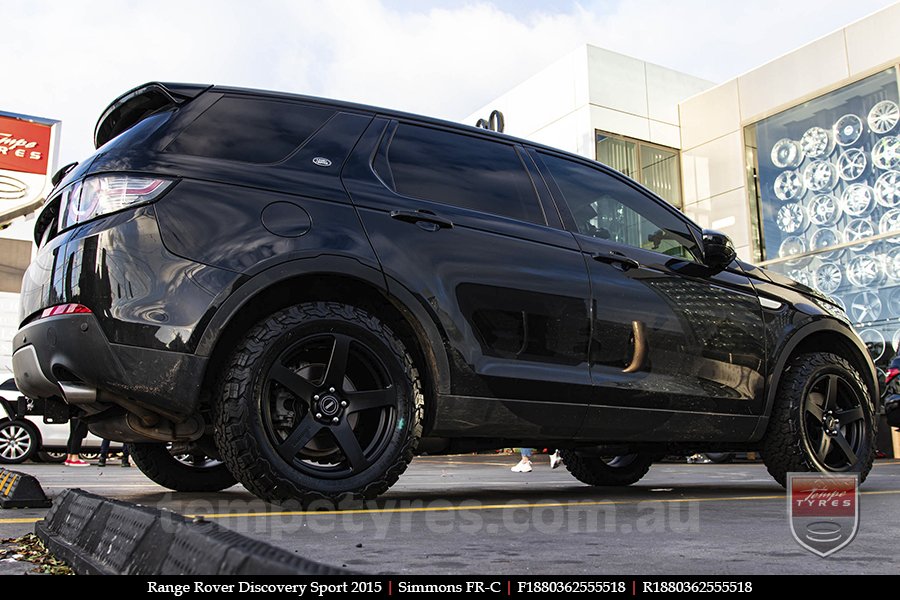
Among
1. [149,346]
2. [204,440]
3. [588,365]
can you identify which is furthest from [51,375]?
[588,365]

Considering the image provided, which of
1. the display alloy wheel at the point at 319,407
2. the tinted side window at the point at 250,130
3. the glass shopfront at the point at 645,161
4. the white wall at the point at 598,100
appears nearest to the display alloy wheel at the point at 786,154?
the glass shopfront at the point at 645,161

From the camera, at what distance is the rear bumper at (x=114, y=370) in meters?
2.81

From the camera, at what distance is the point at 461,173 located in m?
3.75

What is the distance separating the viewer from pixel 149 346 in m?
2.82

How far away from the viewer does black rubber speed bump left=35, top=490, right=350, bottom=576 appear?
3.72 feet

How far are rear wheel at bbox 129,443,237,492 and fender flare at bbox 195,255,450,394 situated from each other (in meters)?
1.60

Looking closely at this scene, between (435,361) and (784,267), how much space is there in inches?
554

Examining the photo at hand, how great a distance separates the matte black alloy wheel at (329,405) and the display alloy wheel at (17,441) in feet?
30.0

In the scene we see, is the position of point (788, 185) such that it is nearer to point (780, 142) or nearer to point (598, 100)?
point (780, 142)

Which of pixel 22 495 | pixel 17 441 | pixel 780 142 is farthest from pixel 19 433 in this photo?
pixel 780 142

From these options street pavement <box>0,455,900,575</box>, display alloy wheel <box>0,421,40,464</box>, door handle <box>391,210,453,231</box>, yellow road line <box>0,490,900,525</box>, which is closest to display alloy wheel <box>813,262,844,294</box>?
yellow road line <box>0,490,900,525</box>

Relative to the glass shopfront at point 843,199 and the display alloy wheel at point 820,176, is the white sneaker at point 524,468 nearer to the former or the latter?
the glass shopfront at point 843,199

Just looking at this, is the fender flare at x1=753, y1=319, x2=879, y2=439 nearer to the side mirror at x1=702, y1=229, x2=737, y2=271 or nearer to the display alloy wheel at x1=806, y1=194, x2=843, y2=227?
the side mirror at x1=702, y1=229, x2=737, y2=271

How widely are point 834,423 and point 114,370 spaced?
12.6 feet
